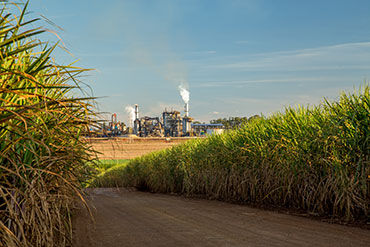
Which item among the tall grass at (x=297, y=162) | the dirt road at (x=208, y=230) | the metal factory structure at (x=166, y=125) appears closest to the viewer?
the dirt road at (x=208, y=230)

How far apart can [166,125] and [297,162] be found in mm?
44488

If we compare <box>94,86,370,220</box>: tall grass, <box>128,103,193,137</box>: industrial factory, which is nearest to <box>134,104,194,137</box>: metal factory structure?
<box>128,103,193,137</box>: industrial factory

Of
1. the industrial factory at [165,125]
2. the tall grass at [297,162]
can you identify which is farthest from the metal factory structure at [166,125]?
the tall grass at [297,162]

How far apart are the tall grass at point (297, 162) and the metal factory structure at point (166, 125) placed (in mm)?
38458

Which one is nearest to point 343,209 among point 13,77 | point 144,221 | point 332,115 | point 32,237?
point 332,115

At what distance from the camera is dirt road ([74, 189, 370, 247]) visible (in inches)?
165

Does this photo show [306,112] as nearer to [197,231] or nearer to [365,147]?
[365,147]

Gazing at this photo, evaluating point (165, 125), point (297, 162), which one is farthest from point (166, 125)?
point (297, 162)

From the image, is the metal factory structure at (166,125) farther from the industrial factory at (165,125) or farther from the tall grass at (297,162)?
the tall grass at (297,162)

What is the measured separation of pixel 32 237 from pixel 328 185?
4.40m

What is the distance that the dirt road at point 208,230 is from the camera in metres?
4.19

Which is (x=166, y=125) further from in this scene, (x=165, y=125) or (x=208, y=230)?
(x=208, y=230)

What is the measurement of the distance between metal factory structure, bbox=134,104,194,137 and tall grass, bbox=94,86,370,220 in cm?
3846

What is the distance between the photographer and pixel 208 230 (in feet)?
15.7
